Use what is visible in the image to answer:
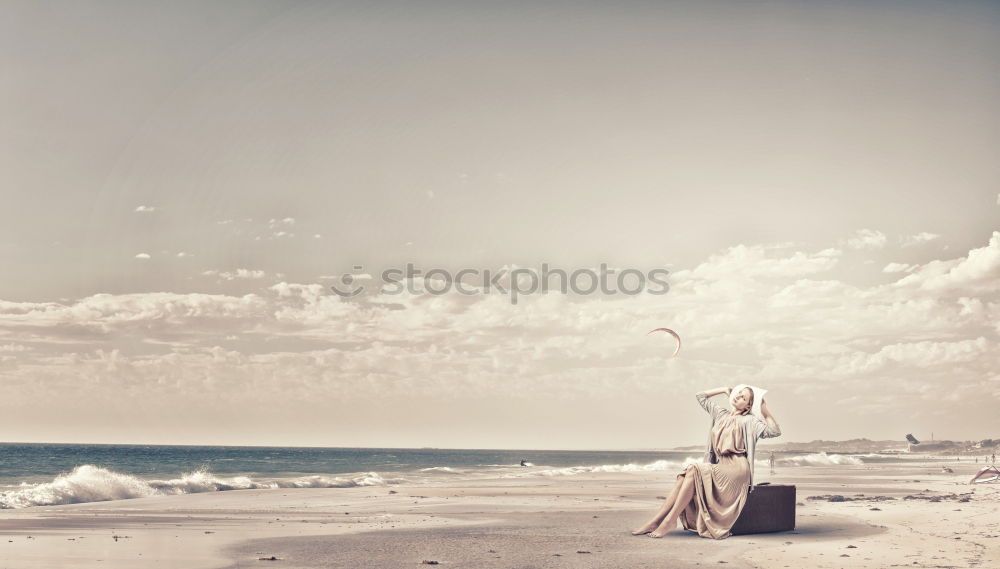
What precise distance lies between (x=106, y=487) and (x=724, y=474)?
17877 millimetres

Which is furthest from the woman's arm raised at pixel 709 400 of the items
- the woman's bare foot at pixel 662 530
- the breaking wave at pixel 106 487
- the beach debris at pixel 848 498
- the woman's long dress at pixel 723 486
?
the breaking wave at pixel 106 487

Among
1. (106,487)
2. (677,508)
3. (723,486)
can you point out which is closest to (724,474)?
(723,486)

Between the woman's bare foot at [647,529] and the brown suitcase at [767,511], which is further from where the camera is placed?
the woman's bare foot at [647,529]

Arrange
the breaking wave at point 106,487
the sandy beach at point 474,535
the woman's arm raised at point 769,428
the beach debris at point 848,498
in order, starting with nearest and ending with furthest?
→ the sandy beach at point 474,535 < the woman's arm raised at point 769,428 < the beach debris at point 848,498 < the breaking wave at point 106,487

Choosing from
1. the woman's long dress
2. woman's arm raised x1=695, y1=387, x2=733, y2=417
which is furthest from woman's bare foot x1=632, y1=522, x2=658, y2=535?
woman's arm raised x1=695, y1=387, x2=733, y2=417

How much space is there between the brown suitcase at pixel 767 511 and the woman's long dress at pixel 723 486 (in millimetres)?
244

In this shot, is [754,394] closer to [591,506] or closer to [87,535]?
[591,506]

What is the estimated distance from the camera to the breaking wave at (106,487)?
70.8ft

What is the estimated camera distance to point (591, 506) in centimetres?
1898

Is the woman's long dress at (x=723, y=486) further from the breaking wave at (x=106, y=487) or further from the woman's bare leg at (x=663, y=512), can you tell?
the breaking wave at (x=106, y=487)

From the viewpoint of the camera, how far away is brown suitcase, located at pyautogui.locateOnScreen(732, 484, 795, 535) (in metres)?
12.3

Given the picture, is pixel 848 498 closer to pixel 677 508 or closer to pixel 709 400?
pixel 709 400

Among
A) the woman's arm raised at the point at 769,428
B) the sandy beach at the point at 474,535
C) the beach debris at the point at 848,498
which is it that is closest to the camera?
the sandy beach at the point at 474,535

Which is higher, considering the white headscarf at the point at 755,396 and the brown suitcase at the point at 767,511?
the white headscarf at the point at 755,396
